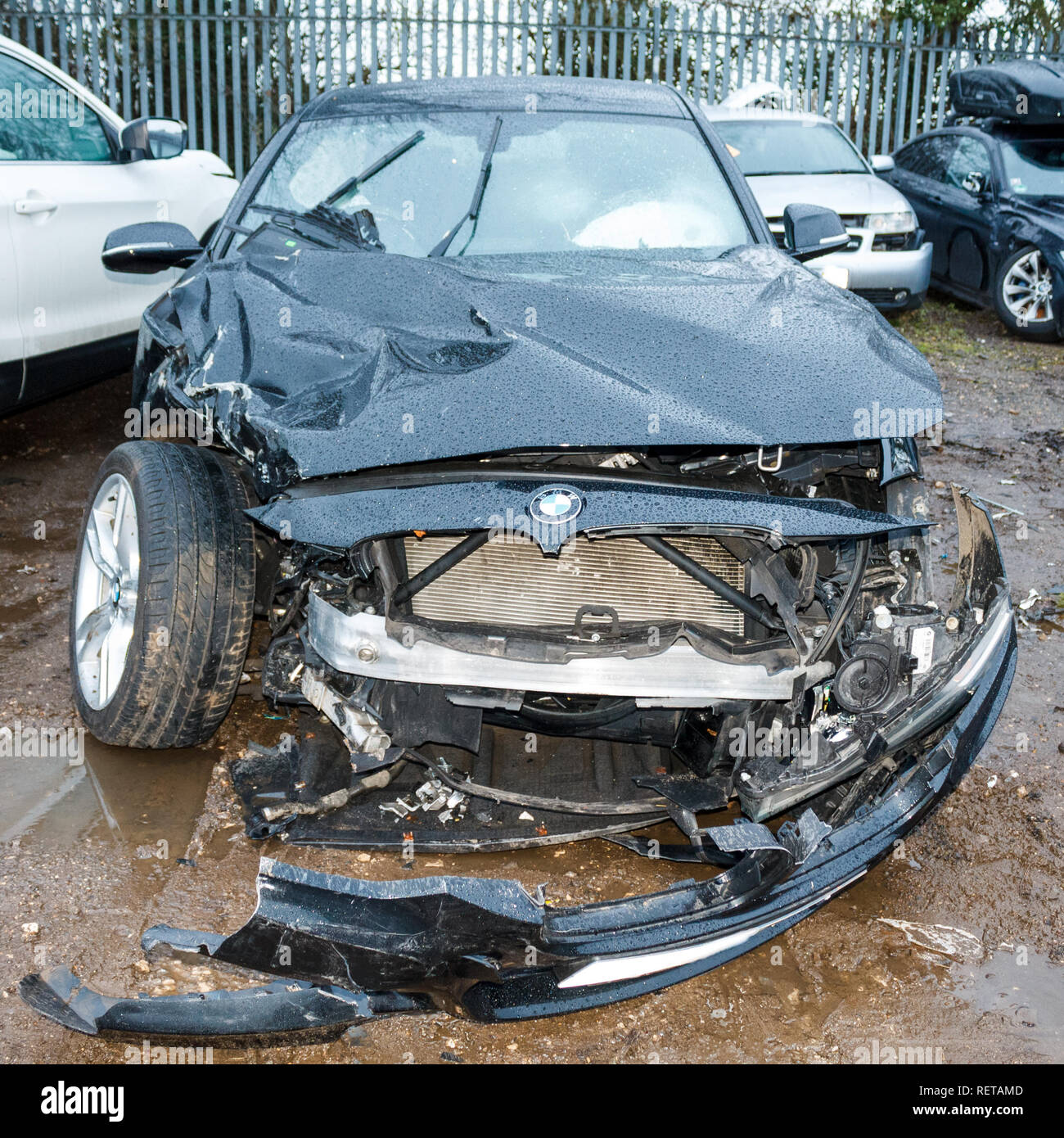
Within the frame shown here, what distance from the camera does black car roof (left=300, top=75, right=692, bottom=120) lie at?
405 cm

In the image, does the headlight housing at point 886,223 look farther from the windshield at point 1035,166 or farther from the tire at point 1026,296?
the windshield at point 1035,166

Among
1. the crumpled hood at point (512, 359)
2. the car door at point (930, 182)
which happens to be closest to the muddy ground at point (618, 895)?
the crumpled hood at point (512, 359)

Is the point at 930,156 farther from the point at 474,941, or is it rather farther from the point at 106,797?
the point at 474,941

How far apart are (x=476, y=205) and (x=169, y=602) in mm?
1656

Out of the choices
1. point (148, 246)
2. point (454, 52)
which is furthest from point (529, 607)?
point (454, 52)

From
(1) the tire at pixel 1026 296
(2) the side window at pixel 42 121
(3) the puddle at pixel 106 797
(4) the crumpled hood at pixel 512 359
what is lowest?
(3) the puddle at pixel 106 797

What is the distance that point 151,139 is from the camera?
17.7 ft

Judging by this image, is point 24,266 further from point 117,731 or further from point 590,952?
point 590,952

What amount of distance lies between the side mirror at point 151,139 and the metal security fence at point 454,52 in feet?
18.8

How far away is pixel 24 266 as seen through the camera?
4738mm

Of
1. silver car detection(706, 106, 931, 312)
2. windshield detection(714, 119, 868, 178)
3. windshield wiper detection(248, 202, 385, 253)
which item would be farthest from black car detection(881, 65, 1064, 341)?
windshield wiper detection(248, 202, 385, 253)

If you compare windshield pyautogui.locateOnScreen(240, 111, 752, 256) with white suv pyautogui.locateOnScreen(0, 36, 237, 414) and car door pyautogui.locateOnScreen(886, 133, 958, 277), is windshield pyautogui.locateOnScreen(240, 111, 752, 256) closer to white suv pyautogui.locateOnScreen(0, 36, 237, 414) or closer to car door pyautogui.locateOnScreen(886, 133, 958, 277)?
white suv pyautogui.locateOnScreen(0, 36, 237, 414)

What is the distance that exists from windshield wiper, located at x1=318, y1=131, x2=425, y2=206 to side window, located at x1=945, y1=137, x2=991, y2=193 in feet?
22.2

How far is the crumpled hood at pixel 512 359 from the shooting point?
240 cm
